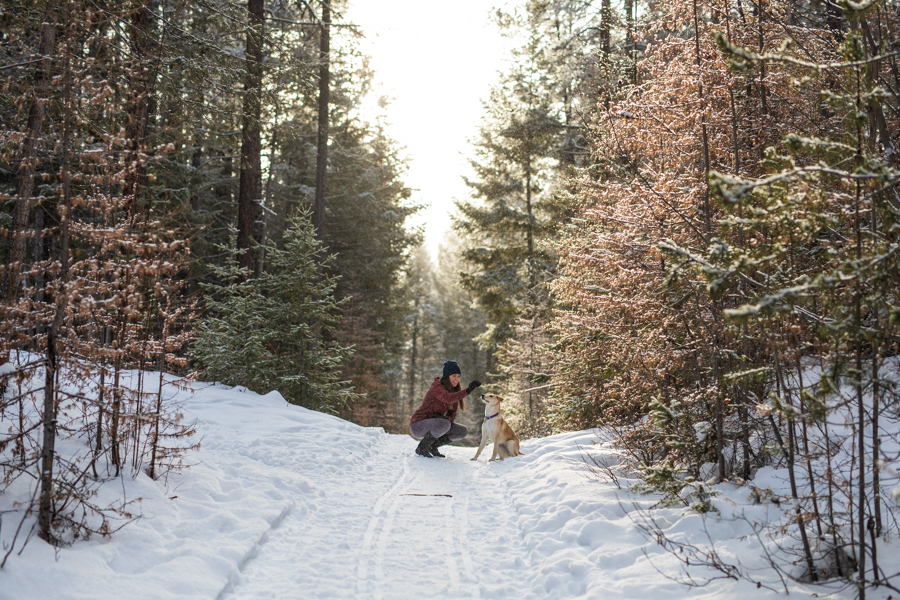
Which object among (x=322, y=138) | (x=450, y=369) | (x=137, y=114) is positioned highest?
(x=322, y=138)

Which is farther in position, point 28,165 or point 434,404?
point 434,404

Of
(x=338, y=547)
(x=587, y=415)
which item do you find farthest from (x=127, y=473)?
(x=587, y=415)

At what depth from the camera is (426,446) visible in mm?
9656

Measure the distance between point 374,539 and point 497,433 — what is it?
4.60 m

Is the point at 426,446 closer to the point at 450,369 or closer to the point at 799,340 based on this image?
the point at 450,369

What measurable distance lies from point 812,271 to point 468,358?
37699 mm

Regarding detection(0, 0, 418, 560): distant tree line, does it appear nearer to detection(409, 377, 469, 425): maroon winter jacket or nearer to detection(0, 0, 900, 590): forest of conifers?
detection(0, 0, 900, 590): forest of conifers

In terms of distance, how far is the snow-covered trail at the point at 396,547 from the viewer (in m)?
3.96

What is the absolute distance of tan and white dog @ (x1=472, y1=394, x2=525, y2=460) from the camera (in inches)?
362

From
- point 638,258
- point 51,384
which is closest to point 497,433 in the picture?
point 638,258

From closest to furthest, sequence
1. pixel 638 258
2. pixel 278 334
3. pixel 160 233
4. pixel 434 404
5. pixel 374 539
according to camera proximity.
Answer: pixel 160 233, pixel 374 539, pixel 638 258, pixel 434 404, pixel 278 334

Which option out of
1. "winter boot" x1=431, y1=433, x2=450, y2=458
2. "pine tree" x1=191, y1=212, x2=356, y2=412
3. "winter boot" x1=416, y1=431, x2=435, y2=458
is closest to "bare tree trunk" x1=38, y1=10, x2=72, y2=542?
"winter boot" x1=416, y1=431, x2=435, y2=458

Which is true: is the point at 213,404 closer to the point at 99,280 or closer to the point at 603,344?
the point at 99,280

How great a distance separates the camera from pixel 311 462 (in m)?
7.73
